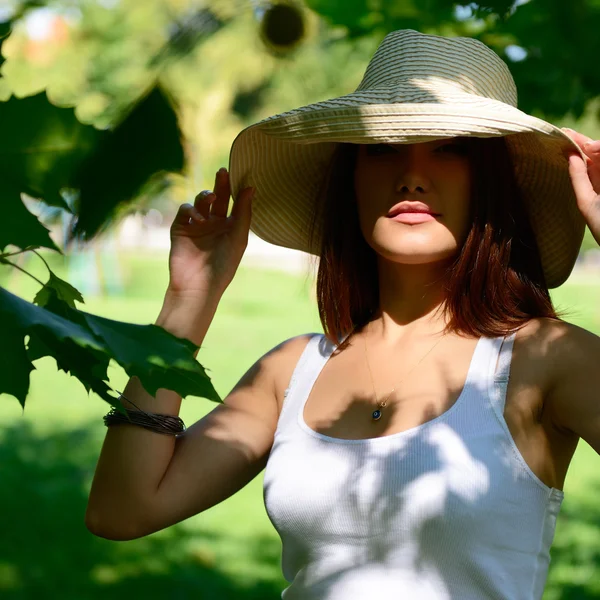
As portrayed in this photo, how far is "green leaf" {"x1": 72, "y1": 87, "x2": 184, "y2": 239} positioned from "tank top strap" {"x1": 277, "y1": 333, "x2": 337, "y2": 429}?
1206 millimetres

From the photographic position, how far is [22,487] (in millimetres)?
5820

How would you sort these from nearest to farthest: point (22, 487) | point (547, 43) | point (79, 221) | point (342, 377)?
point (79, 221)
point (342, 377)
point (547, 43)
point (22, 487)

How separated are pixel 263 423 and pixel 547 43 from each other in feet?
4.17

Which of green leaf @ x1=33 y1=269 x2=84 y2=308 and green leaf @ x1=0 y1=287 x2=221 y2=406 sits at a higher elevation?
green leaf @ x1=0 y1=287 x2=221 y2=406

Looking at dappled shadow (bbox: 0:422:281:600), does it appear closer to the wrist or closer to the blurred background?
the blurred background

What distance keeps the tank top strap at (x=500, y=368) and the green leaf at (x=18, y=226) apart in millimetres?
939

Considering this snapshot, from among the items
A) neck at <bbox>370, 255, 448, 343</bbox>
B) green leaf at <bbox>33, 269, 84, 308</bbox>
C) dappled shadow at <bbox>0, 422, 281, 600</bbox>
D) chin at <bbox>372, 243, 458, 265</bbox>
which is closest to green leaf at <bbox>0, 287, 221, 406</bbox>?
green leaf at <bbox>33, 269, 84, 308</bbox>

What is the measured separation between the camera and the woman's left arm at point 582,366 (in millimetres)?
1536

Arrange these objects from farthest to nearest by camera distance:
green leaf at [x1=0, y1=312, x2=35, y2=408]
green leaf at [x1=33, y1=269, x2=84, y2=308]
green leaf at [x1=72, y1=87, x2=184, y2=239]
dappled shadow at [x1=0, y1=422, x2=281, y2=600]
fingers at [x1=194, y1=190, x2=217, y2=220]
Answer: dappled shadow at [x1=0, y1=422, x2=281, y2=600] < fingers at [x1=194, y1=190, x2=217, y2=220] < green leaf at [x1=33, y1=269, x2=84, y2=308] < green leaf at [x1=0, y1=312, x2=35, y2=408] < green leaf at [x1=72, y1=87, x2=184, y2=239]

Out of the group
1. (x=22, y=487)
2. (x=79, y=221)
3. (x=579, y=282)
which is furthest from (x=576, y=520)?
(x=579, y=282)

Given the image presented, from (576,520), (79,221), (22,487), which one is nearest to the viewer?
(79,221)

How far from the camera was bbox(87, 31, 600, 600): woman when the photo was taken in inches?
62.0

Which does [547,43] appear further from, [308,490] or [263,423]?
[308,490]

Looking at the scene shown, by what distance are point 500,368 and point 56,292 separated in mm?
832
